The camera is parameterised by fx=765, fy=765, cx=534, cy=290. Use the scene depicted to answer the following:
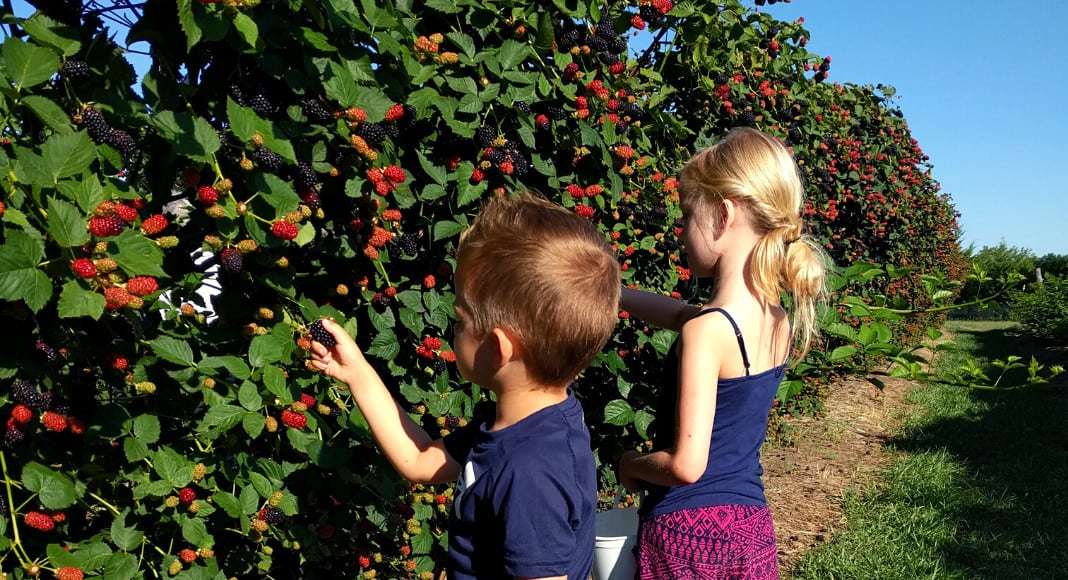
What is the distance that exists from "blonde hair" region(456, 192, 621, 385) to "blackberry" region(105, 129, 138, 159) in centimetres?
57

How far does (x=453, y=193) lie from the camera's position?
5.95ft

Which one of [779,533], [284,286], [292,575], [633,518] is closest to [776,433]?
[779,533]

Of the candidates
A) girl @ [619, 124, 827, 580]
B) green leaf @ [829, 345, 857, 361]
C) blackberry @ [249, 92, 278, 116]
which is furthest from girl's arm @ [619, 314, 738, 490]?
green leaf @ [829, 345, 857, 361]

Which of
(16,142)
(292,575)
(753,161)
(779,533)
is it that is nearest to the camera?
(16,142)

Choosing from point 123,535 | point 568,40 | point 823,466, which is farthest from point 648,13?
point 823,466

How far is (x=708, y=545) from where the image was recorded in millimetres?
1665

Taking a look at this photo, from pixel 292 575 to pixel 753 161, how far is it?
58.5 inches

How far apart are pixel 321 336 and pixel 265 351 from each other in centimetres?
12

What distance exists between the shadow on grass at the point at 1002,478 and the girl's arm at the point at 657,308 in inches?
104

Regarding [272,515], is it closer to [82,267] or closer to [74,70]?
[82,267]

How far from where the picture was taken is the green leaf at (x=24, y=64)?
1112mm

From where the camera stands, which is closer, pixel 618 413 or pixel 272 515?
pixel 272 515

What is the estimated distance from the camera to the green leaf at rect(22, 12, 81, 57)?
1164 mm

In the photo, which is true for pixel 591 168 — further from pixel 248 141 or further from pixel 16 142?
pixel 16 142
